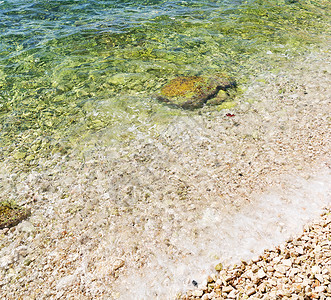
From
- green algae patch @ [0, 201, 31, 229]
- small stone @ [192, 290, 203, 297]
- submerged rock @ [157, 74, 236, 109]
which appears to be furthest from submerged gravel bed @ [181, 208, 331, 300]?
submerged rock @ [157, 74, 236, 109]

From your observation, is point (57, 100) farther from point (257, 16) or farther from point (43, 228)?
point (257, 16)

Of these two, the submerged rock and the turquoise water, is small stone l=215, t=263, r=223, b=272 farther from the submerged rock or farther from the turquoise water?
the submerged rock

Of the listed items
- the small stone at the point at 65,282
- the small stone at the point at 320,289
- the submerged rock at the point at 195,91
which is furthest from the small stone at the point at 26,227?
the submerged rock at the point at 195,91

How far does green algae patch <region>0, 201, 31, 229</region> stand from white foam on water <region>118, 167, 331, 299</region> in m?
2.31

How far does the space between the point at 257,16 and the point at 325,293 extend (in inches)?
503

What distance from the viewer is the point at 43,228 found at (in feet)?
14.9

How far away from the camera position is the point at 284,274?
321cm

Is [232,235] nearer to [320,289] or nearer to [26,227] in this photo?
[320,289]

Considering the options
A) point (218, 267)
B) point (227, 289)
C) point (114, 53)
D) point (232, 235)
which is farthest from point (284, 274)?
point (114, 53)

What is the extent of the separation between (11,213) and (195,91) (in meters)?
5.42

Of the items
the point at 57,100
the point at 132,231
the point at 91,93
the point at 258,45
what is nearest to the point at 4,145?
the point at 57,100

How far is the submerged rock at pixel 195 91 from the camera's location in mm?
7305

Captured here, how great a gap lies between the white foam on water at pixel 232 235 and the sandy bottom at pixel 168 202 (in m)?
0.01

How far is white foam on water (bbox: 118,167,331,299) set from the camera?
3615mm
